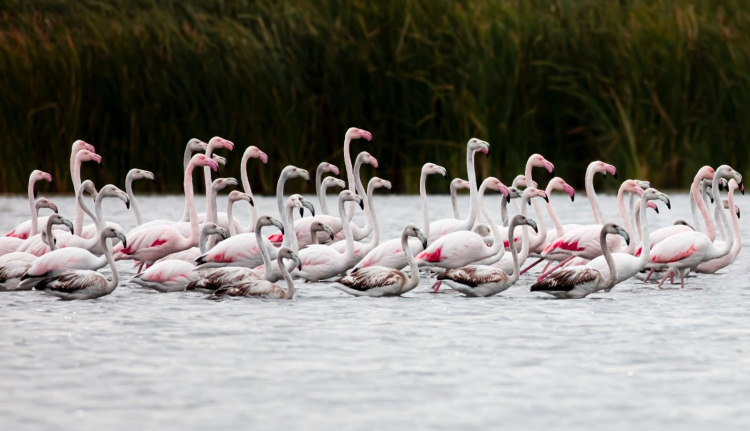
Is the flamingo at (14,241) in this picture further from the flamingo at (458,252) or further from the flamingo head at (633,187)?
the flamingo head at (633,187)

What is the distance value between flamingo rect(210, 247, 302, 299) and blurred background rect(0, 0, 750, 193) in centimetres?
834

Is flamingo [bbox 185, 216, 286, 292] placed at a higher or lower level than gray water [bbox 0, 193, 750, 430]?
higher

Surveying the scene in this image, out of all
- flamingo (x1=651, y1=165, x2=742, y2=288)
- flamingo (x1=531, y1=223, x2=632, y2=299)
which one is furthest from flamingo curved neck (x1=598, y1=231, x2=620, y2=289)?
flamingo (x1=651, y1=165, x2=742, y2=288)

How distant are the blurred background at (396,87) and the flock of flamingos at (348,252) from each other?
504 centimetres

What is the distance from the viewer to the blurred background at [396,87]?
1755 cm

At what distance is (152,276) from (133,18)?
419 inches

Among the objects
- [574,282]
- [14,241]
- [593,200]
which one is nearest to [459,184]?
[593,200]

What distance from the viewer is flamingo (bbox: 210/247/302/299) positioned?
9445 mm

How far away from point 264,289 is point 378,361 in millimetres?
2775

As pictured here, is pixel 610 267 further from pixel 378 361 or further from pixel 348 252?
pixel 378 361

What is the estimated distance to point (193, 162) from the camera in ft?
38.4

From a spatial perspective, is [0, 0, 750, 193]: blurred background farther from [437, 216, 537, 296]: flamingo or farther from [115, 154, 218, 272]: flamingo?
[437, 216, 537, 296]: flamingo

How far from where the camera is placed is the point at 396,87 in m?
18.1

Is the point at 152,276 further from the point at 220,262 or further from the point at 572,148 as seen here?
the point at 572,148
